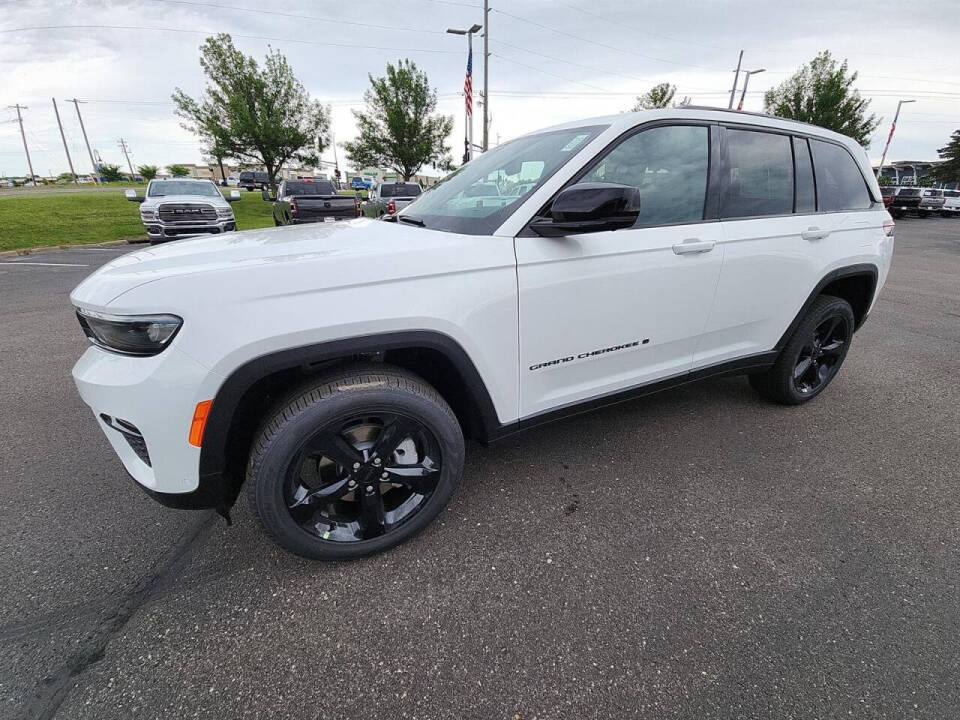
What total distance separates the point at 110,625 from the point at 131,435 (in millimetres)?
713

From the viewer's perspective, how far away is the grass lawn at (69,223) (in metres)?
12.1

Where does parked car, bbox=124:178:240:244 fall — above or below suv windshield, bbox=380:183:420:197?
below

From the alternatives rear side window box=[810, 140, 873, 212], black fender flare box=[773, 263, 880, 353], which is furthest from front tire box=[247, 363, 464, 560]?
rear side window box=[810, 140, 873, 212]

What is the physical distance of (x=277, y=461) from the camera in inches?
66.5

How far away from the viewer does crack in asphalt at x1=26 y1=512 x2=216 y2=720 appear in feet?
4.77

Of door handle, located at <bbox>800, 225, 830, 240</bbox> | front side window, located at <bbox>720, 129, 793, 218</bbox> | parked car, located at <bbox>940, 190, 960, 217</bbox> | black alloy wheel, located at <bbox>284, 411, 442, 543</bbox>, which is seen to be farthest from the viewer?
parked car, located at <bbox>940, 190, 960, 217</bbox>

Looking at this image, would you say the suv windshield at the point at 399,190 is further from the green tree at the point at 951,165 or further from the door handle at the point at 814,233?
the green tree at the point at 951,165

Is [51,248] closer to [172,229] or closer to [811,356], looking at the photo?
[172,229]

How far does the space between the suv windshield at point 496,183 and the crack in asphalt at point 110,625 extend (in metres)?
1.81

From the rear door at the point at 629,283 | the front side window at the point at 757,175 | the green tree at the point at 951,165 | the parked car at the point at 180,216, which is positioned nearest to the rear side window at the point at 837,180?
the front side window at the point at 757,175

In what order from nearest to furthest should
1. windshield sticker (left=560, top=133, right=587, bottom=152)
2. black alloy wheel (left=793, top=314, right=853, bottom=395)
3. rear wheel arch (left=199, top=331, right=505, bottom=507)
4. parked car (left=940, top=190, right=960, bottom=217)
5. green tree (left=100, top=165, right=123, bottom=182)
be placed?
rear wheel arch (left=199, top=331, right=505, bottom=507)
windshield sticker (left=560, top=133, right=587, bottom=152)
black alloy wheel (left=793, top=314, right=853, bottom=395)
parked car (left=940, top=190, right=960, bottom=217)
green tree (left=100, top=165, right=123, bottom=182)

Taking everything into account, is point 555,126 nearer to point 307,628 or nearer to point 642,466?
point 642,466

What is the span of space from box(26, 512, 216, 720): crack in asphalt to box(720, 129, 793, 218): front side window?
309cm

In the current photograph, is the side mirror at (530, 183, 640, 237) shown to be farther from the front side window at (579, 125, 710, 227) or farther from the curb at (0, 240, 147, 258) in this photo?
the curb at (0, 240, 147, 258)
